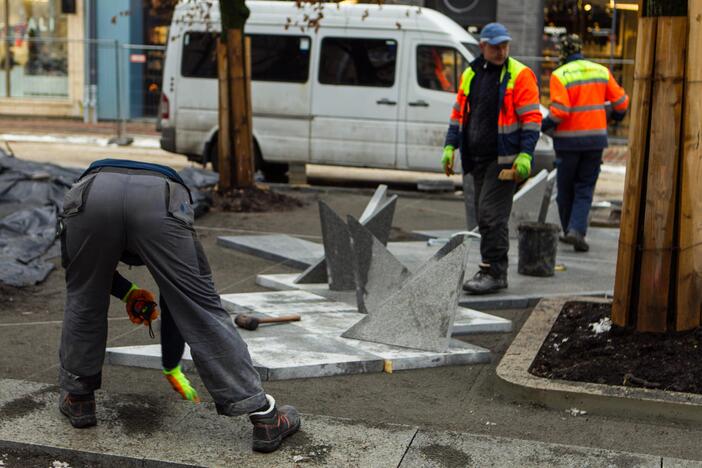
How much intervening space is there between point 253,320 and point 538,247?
2.69m

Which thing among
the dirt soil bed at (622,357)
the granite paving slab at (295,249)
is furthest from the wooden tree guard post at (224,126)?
the dirt soil bed at (622,357)

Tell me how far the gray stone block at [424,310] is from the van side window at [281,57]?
8.70 meters

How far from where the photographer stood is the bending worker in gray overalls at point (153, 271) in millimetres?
4266

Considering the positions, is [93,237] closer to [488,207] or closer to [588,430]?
[588,430]

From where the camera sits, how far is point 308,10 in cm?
1424

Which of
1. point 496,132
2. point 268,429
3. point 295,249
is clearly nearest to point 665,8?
point 496,132

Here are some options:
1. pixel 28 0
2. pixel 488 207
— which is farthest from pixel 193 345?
pixel 28 0

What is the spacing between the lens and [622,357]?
5.50 meters

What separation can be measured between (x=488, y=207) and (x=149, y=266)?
3.54 meters

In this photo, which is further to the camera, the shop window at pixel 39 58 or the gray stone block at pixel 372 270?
the shop window at pixel 39 58

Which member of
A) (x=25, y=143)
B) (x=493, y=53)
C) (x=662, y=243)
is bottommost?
(x=25, y=143)

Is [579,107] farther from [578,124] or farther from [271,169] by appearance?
[271,169]

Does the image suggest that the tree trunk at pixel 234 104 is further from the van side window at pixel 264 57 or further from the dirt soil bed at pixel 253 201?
the van side window at pixel 264 57

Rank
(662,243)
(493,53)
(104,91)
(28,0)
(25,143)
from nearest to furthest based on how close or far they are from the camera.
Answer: (662,243)
(493,53)
(25,143)
(104,91)
(28,0)
